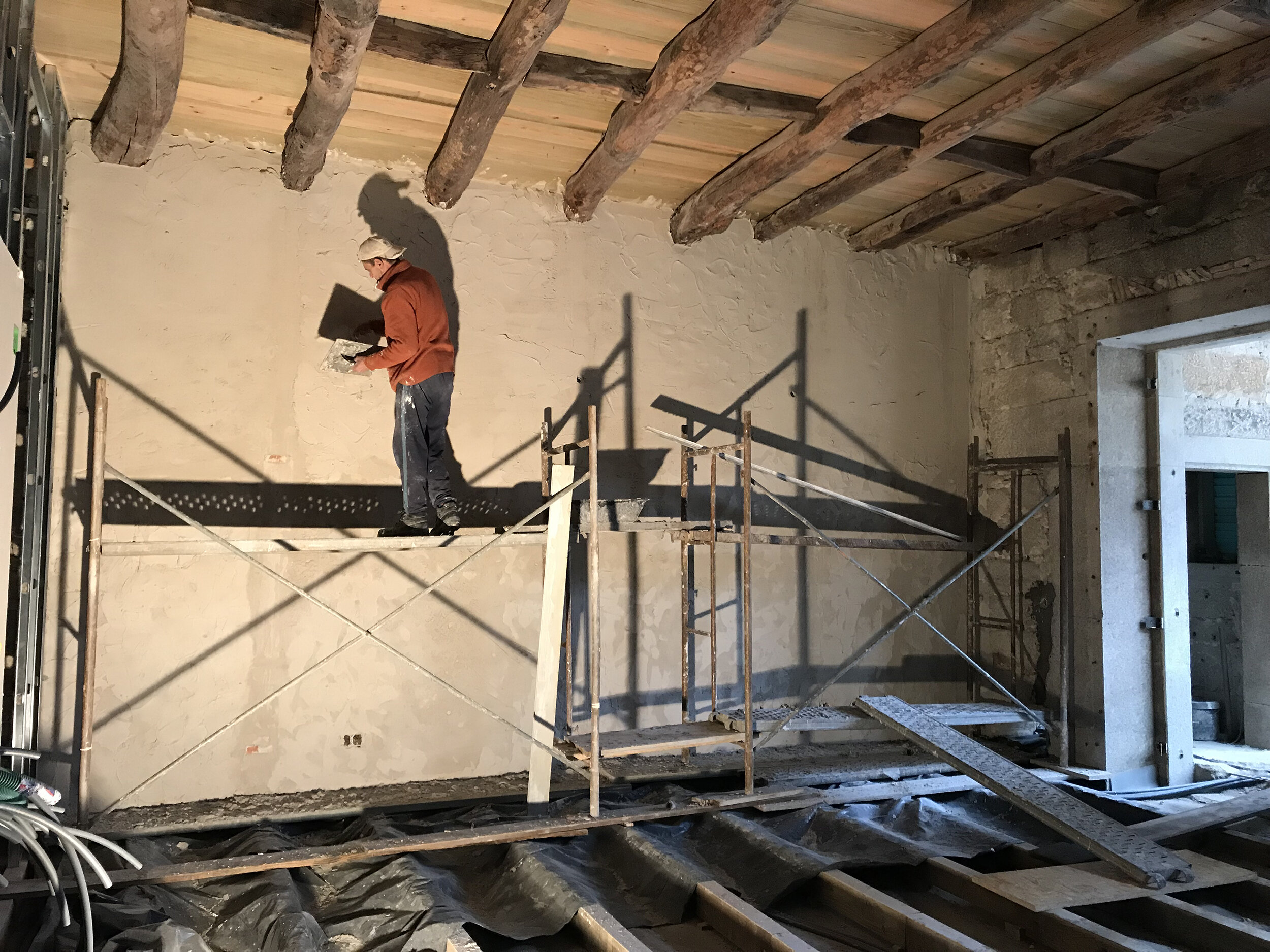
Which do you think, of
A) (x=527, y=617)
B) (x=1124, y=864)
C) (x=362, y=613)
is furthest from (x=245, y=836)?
(x=1124, y=864)

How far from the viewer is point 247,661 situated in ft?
13.7

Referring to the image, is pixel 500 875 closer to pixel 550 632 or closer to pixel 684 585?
pixel 550 632

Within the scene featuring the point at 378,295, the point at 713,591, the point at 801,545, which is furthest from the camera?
the point at 801,545

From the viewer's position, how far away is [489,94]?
3.59m

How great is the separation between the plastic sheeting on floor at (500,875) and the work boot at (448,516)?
123 cm

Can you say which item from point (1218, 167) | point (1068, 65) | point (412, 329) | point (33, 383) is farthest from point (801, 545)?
point (33, 383)

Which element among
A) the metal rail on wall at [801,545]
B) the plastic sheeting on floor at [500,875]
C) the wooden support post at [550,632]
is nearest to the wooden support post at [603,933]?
the plastic sheeting on floor at [500,875]

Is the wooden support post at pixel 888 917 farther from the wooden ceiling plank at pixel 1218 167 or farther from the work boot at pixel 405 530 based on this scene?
the wooden ceiling plank at pixel 1218 167

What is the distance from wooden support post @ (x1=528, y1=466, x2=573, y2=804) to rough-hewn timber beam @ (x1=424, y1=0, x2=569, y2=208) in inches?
57.1

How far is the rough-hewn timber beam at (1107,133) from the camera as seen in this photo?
3486 millimetres

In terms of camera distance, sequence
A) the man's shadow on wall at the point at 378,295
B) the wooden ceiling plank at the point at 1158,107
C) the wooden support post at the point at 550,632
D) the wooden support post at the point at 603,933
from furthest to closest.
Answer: the man's shadow on wall at the point at 378,295 < the wooden support post at the point at 550,632 < the wooden ceiling plank at the point at 1158,107 < the wooden support post at the point at 603,933

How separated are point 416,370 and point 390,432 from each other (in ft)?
1.95

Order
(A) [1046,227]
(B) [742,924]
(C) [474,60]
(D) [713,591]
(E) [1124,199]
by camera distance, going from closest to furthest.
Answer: (B) [742,924]
(C) [474,60]
(D) [713,591]
(E) [1124,199]
(A) [1046,227]

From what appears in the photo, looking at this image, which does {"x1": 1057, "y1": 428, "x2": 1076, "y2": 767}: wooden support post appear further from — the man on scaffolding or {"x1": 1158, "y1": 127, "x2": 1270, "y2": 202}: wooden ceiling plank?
the man on scaffolding
